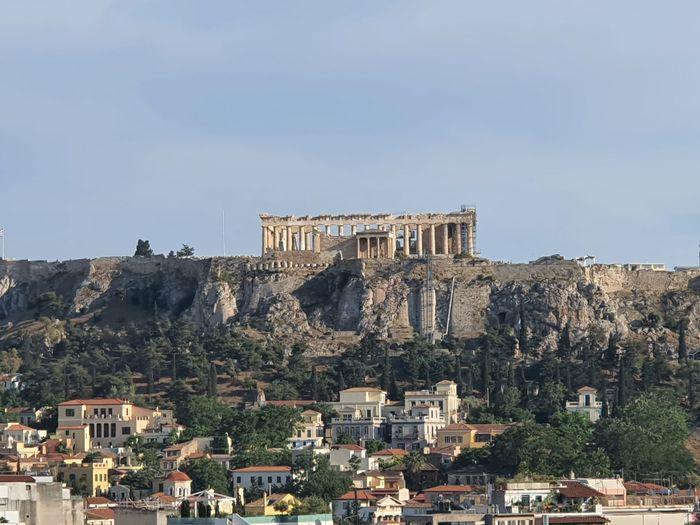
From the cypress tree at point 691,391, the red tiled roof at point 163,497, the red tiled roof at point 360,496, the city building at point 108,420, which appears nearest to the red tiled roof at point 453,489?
the red tiled roof at point 360,496

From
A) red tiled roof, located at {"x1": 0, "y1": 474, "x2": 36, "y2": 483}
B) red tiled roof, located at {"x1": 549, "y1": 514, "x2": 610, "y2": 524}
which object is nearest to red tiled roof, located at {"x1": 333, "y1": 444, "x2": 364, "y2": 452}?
red tiled roof, located at {"x1": 0, "y1": 474, "x2": 36, "y2": 483}

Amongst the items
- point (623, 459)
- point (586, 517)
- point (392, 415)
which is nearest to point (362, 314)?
point (392, 415)

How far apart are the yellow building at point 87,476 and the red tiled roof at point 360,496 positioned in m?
15.7

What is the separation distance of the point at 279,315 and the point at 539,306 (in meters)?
→ 17.0

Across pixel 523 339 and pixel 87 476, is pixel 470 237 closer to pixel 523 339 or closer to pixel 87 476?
pixel 523 339

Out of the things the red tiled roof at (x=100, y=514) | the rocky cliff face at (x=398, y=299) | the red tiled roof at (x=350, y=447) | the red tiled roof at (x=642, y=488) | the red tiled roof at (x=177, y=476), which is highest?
the rocky cliff face at (x=398, y=299)

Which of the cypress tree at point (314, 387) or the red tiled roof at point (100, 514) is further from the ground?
the cypress tree at point (314, 387)

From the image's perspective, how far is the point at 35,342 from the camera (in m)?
173

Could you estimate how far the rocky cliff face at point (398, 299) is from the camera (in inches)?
6585

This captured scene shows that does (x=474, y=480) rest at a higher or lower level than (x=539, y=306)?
lower

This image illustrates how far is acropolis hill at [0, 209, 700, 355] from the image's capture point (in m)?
168

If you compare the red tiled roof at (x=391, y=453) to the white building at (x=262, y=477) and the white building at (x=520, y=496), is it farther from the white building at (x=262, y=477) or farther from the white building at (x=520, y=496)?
the white building at (x=520, y=496)

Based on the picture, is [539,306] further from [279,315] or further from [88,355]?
[88,355]

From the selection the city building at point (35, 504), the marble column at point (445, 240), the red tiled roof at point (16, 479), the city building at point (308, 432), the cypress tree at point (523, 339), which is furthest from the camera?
the marble column at point (445, 240)
